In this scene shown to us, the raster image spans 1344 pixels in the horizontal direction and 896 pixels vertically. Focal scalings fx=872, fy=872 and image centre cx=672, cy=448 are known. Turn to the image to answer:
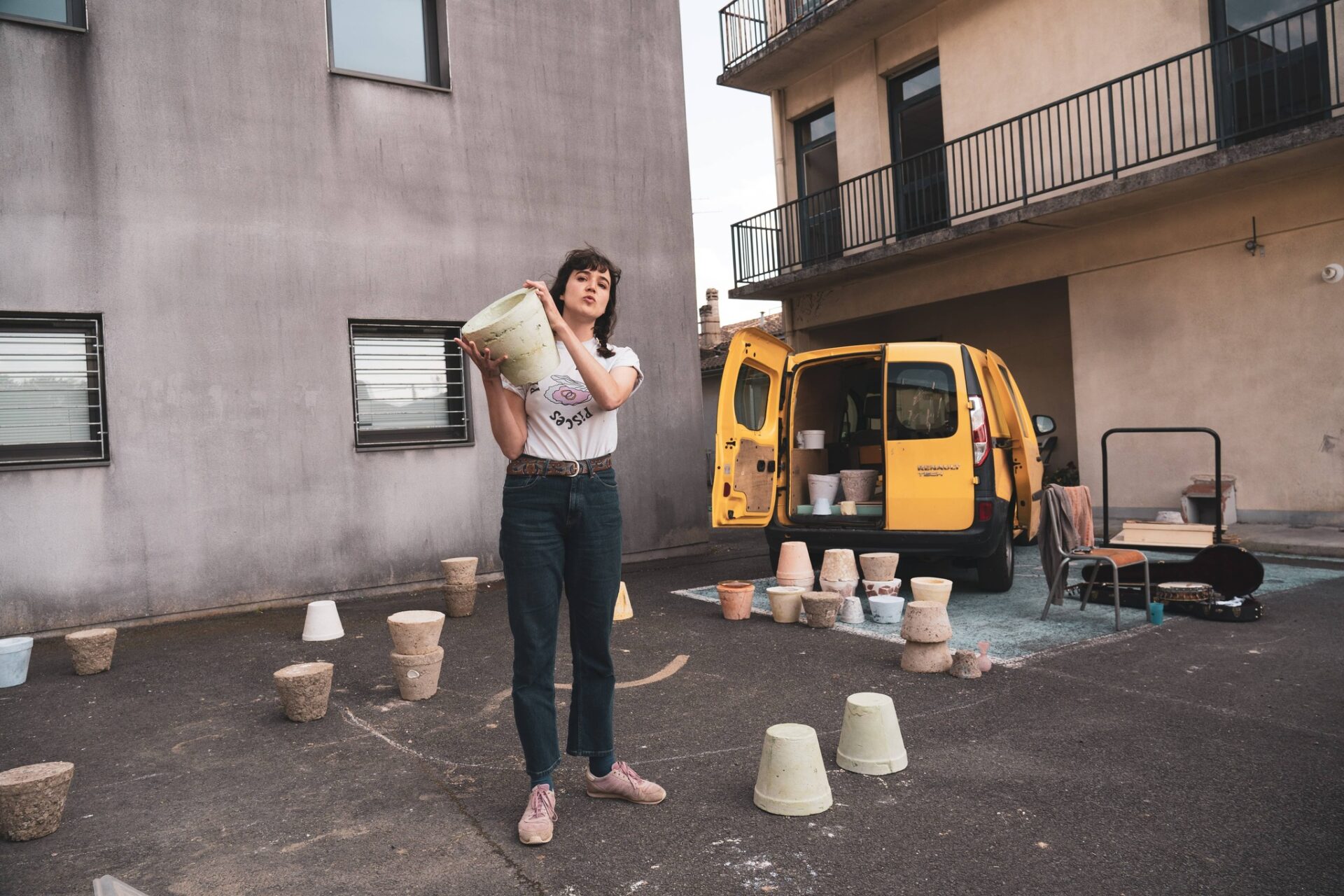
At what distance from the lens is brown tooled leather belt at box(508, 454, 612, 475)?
2.97m

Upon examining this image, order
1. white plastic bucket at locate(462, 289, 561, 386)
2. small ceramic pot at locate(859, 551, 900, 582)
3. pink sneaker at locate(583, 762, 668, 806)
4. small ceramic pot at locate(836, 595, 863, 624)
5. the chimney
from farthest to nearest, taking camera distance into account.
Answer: the chimney < small ceramic pot at locate(859, 551, 900, 582) < small ceramic pot at locate(836, 595, 863, 624) < pink sneaker at locate(583, 762, 668, 806) < white plastic bucket at locate(462, 289, 561, 386)

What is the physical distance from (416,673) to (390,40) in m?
6.81

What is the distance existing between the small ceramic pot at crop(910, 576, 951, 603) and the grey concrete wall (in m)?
4.38

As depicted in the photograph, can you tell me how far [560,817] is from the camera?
3.14 meters

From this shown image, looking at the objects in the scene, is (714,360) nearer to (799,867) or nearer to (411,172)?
(411,172)

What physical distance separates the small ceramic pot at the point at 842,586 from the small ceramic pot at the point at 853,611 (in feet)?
0.82

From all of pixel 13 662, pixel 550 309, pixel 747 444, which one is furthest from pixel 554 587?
pixel 747 444

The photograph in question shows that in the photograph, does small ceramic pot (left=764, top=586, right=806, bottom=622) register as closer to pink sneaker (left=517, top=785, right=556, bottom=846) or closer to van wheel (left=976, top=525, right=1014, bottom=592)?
van wheel (left=976, top=525, right=1014, bottom=592)

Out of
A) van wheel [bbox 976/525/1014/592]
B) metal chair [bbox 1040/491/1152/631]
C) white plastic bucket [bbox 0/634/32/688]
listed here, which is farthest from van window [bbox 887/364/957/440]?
white plastic bucket [bbox 0/634/32/688]

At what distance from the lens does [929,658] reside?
191 inches

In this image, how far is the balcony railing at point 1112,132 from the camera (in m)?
9.87

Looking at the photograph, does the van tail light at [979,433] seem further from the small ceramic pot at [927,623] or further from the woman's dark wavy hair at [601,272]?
the woman's dark wavy hair at [601,272]

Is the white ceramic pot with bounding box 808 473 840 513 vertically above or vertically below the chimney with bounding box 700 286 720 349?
below

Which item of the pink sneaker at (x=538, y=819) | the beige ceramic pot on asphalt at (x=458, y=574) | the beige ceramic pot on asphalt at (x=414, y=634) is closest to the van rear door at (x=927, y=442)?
the beige ceramic pot on asphalt at (x=458, y=574)
